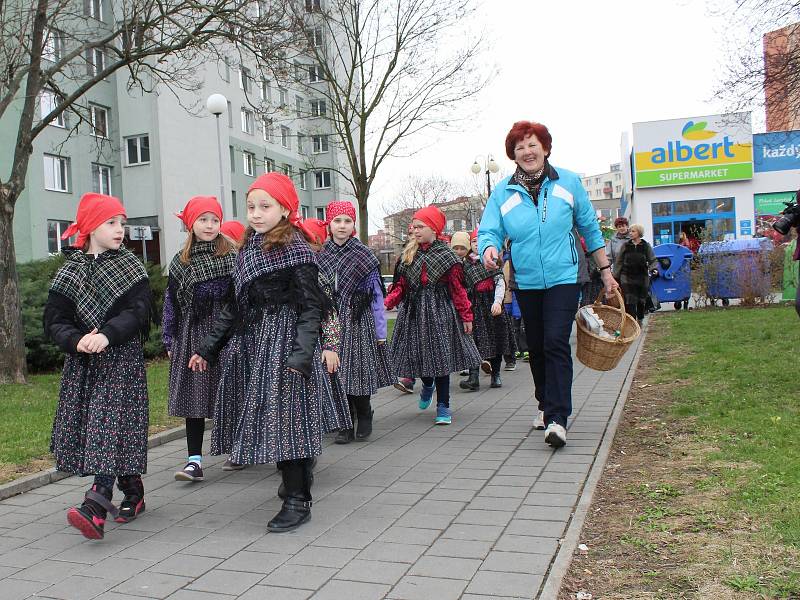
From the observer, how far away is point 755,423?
18.4ft

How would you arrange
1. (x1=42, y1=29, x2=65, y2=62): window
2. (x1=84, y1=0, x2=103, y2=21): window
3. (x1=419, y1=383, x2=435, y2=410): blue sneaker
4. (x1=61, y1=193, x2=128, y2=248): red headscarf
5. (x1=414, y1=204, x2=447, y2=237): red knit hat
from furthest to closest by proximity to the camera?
(x1=84, y1=0, x2=103, y2=21): window < (x1=42, y1=29, x2=65, y2=62): window < (x1=419, y1=383, x2=435, y2=410): blue sneaker < (x1=414, y1=204, x2=447, y2=237): red knit hat < (x1=61, y1=193, x2=128, y2=248): red headscarf

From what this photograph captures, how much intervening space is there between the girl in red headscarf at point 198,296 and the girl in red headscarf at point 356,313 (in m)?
1.17

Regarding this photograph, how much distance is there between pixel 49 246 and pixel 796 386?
2575 cm

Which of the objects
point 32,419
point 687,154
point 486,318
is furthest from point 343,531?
point 687,154

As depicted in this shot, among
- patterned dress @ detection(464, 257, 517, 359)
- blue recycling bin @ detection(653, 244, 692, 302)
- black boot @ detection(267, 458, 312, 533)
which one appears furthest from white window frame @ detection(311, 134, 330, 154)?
black boot @ detection(267, 458, 312, 533)

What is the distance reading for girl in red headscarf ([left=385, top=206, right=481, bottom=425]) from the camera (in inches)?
270

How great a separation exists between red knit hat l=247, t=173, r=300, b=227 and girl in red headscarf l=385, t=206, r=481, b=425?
271cm

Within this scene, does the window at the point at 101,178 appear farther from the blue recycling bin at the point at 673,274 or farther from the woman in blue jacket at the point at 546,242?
the woman in blue jacket at the point at 546,242

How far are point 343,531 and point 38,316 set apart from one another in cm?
927

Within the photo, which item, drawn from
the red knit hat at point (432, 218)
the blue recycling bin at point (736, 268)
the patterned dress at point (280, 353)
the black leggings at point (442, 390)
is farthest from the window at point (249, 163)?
the patterned dress at point (280, 353)

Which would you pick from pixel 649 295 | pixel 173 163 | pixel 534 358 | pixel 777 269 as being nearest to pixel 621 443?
pixel 534 358

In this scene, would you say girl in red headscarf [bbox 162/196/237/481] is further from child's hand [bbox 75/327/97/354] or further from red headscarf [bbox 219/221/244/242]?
child's hand [bbox 75/327/97/354]

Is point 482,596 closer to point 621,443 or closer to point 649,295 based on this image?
point 621,443

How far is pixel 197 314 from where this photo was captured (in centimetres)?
518
